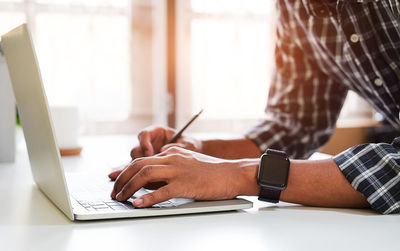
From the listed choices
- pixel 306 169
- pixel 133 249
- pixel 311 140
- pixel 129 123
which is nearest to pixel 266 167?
pixel 306 169

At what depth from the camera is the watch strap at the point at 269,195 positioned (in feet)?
2.44

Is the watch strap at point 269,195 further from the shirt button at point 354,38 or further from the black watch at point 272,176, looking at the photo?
the shirt button at point 354,38

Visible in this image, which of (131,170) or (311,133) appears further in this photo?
(311,133)

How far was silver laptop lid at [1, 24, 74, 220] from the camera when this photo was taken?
64 cm

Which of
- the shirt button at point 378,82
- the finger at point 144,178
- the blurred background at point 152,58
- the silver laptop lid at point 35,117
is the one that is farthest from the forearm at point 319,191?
the blurred background at point 152,58

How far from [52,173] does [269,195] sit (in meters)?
0.31

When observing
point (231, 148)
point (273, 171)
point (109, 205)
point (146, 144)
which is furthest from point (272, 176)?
point (231, 148)

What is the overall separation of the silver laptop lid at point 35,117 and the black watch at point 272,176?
0.28 m

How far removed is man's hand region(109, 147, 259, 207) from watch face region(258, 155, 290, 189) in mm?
17

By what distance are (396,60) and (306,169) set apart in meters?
0.38

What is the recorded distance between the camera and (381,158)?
0.76m

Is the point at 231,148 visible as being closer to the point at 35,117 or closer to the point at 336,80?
the point at 336,80

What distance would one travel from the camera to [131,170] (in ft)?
2.38

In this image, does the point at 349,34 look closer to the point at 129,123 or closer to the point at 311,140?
the point at 311,140
